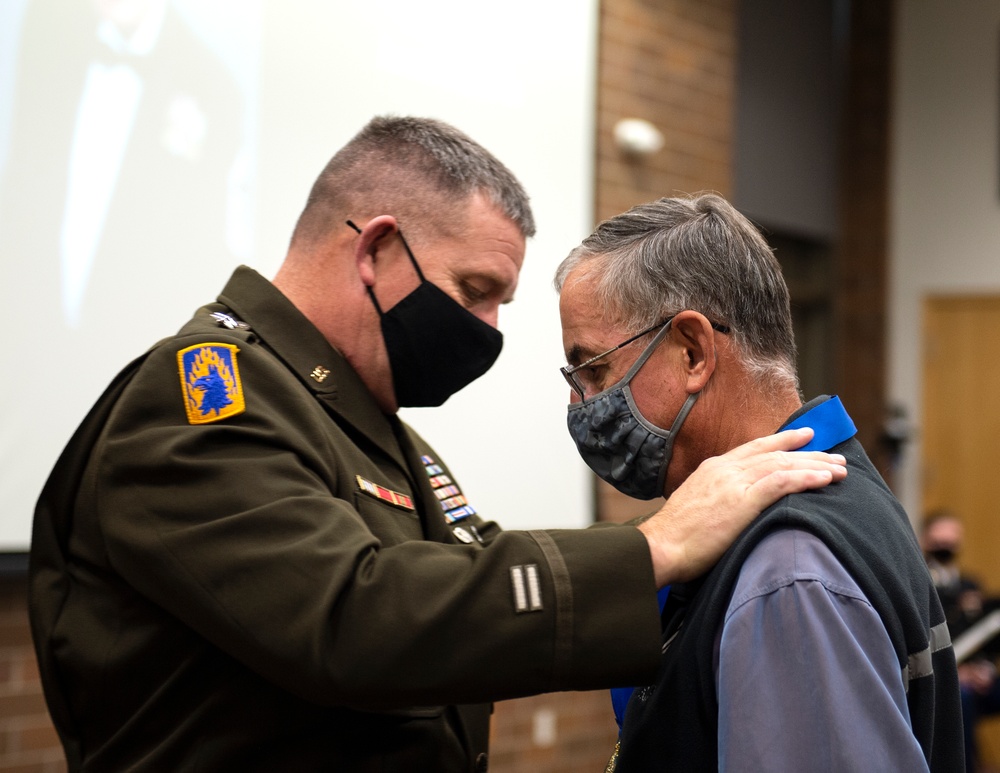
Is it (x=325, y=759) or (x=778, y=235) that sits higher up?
(x=778, y=235)

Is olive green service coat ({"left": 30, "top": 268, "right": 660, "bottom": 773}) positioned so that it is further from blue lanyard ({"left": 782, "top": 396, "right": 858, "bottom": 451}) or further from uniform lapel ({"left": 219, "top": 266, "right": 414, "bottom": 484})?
blue lanyard ({"left": 782, "top": 396, "right": 858, "bottom": 451})

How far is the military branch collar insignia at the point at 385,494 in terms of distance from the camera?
63.0 inches

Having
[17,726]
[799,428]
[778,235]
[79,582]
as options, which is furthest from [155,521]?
[778,235]

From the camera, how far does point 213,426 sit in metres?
1.35

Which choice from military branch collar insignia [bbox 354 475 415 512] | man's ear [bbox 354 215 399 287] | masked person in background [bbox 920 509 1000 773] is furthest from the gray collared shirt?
masked person in background [bbox 920 509 1000 773]

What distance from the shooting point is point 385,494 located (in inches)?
65.2

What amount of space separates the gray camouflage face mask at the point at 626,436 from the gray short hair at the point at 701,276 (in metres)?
0.06

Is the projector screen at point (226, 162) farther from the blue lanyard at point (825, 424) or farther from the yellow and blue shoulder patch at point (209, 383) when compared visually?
the blue lanyard at point (825, 424)

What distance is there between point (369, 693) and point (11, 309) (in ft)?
6.48

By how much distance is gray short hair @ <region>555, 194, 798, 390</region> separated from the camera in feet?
4.50

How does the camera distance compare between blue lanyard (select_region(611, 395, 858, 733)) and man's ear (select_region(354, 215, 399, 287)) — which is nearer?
blue lanyard (select_region(611, 395, 858, 733))

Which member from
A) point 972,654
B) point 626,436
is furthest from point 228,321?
point 972,654

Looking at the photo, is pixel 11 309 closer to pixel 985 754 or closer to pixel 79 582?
pixel 79 582

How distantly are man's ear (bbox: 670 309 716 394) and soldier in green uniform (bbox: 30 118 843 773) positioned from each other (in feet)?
0.41
